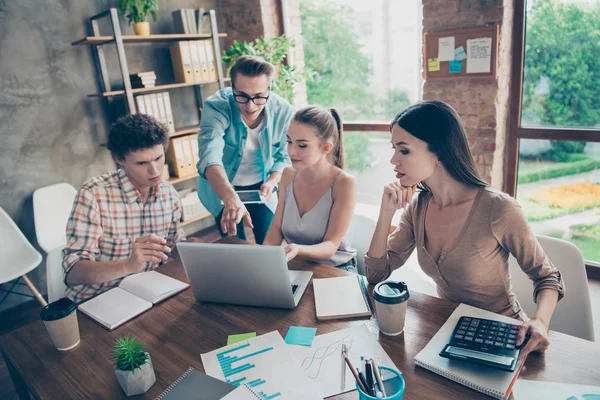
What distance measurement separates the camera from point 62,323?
117 cm

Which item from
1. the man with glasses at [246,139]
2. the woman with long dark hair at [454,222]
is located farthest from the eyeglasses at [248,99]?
the woman with long dark hair at [454,222]

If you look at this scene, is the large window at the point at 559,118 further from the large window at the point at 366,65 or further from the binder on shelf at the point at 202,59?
the binder on shelf at the point at 202,59

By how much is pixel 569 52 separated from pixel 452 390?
272cm

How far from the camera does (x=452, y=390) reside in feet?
2.99

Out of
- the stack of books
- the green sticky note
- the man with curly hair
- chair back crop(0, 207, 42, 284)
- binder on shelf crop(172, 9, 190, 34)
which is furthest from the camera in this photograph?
binder on shelf crop(172, 9, 190, 34)

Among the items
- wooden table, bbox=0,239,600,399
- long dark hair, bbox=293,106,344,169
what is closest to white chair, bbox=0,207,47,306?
wooden table, bbox=0,239,600,399

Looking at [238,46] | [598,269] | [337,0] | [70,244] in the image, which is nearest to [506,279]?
[70,244]

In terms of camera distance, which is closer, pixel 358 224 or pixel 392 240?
pixel 392 240

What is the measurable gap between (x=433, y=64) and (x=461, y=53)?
0.68 ft

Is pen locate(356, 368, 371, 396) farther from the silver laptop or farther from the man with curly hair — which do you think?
the man with curly hair

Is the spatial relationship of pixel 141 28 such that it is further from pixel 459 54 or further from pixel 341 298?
pixel 341 298

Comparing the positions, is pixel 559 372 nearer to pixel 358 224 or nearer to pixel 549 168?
pixel 358 224

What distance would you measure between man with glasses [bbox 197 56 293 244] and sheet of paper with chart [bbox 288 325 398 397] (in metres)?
0.91

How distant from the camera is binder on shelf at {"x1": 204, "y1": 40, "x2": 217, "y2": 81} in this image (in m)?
3.87
